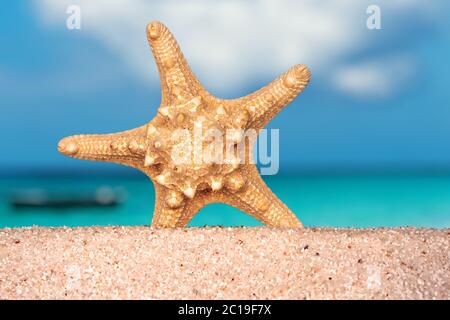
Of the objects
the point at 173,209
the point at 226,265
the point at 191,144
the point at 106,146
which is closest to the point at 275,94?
the point at 191,144

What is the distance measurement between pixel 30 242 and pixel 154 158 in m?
1.20

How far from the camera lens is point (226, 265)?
352 cm

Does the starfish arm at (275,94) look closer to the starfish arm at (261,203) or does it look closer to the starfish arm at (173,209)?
the starfish arm at (261,203)

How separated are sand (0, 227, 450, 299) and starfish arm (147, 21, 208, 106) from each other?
1.25 meters

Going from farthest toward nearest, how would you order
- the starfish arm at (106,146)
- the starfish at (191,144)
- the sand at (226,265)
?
the starfish arm at (106,146) < the starfish at (191,144) < the sand at (226,265)

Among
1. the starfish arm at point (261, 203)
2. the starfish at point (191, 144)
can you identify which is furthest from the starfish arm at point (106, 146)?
the starfish arm at point (261, 203)

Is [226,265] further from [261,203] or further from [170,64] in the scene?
[170,64]

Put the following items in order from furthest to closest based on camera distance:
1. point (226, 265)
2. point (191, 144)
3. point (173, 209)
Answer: point (173, 209) → point (191, 144) → point (226, 265)

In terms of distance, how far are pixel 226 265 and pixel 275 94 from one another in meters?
1.83

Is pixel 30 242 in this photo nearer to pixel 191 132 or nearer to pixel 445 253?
pixel 191 132

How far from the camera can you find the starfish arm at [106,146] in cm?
477

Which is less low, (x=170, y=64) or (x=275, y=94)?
(x=170, y=64)
